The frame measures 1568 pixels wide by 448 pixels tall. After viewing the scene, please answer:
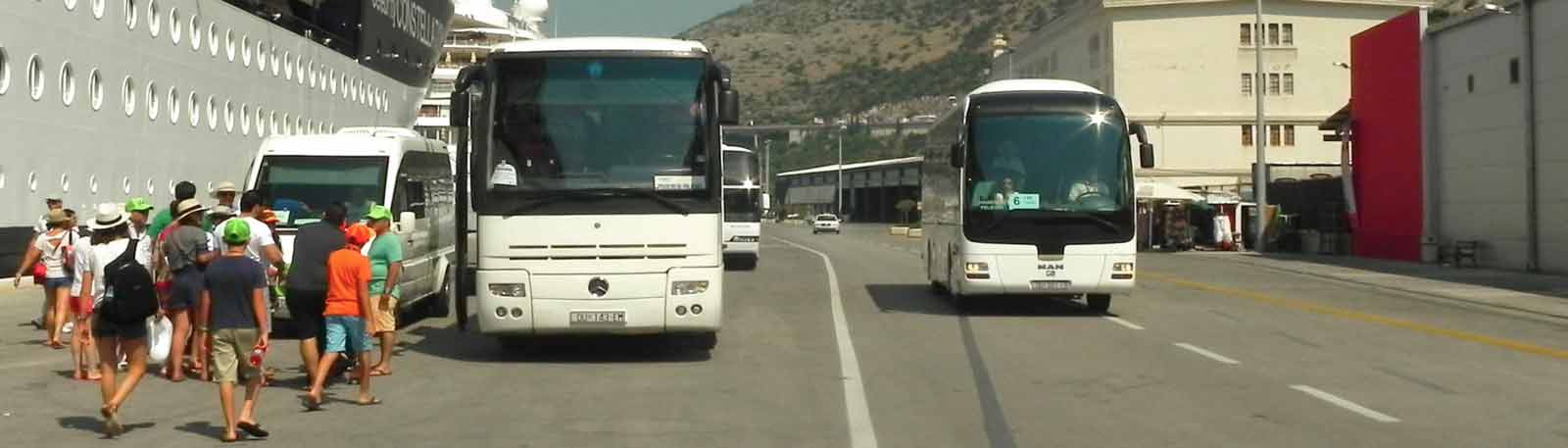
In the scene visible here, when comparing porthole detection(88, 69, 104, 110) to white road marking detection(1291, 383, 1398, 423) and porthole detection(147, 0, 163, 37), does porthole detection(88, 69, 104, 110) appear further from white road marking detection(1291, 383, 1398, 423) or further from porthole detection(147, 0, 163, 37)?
white road marking detection(1291, 383, 1398, 423)

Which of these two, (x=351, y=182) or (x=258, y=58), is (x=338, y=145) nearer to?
(x=351, y=182)

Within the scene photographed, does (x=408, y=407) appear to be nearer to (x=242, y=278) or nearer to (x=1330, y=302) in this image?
(x=242, y=278)

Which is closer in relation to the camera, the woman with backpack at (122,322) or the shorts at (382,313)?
the woman with backpack at (122,322)

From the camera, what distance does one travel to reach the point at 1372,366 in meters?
14.6

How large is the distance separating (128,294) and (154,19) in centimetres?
2899

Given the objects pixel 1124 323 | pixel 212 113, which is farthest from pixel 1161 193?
pixel 1124 323

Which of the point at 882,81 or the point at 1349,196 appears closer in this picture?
the point at 1349,196

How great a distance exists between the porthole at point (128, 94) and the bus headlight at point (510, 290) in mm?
24033

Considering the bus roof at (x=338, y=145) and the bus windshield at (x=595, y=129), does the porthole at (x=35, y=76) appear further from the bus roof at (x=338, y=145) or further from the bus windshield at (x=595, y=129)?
the bus windshield at (x=595, y=129)

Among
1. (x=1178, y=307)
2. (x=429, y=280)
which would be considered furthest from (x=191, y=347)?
(x=1178, y=307)

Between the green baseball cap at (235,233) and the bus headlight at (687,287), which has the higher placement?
the green baseball cap at (235,233)

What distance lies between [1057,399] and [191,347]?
7682mm

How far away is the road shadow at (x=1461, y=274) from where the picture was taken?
29844mm

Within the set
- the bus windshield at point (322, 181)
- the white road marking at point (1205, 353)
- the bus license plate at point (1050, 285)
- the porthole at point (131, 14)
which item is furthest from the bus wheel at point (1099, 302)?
the porthole at point (131, 14)
